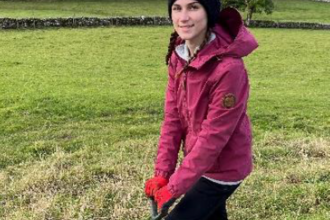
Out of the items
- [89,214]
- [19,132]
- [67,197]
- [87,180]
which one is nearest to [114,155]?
[87,180]

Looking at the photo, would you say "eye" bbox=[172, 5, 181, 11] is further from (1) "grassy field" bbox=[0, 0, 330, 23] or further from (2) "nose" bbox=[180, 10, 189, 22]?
(1) "grassy field" bbox=[0, 0, 330, 23]

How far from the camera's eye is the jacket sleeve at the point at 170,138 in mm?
4035

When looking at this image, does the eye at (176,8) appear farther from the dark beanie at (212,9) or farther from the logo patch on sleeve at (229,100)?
the logo patch on sleeve at (229,100)

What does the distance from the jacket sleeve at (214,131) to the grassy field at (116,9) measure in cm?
4382

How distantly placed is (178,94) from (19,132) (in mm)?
7622

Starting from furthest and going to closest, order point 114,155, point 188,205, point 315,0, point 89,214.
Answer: point 315,0 → point 114,155 → point 89,214 → point 188,205

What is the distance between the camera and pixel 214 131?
363 centimetres

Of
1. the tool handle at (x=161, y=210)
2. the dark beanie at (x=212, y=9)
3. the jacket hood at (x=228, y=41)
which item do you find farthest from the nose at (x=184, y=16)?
the tool handle at (x=161, y=210)

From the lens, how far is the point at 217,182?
382 cm

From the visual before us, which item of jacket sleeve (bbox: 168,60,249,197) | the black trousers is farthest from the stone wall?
jacket sleeve (bbox: 168,60,249,197)

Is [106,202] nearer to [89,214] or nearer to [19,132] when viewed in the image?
[89,214]

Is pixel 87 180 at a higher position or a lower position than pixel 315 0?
higher

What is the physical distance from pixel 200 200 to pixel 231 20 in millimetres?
1361

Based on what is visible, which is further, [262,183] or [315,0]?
[315,0]
